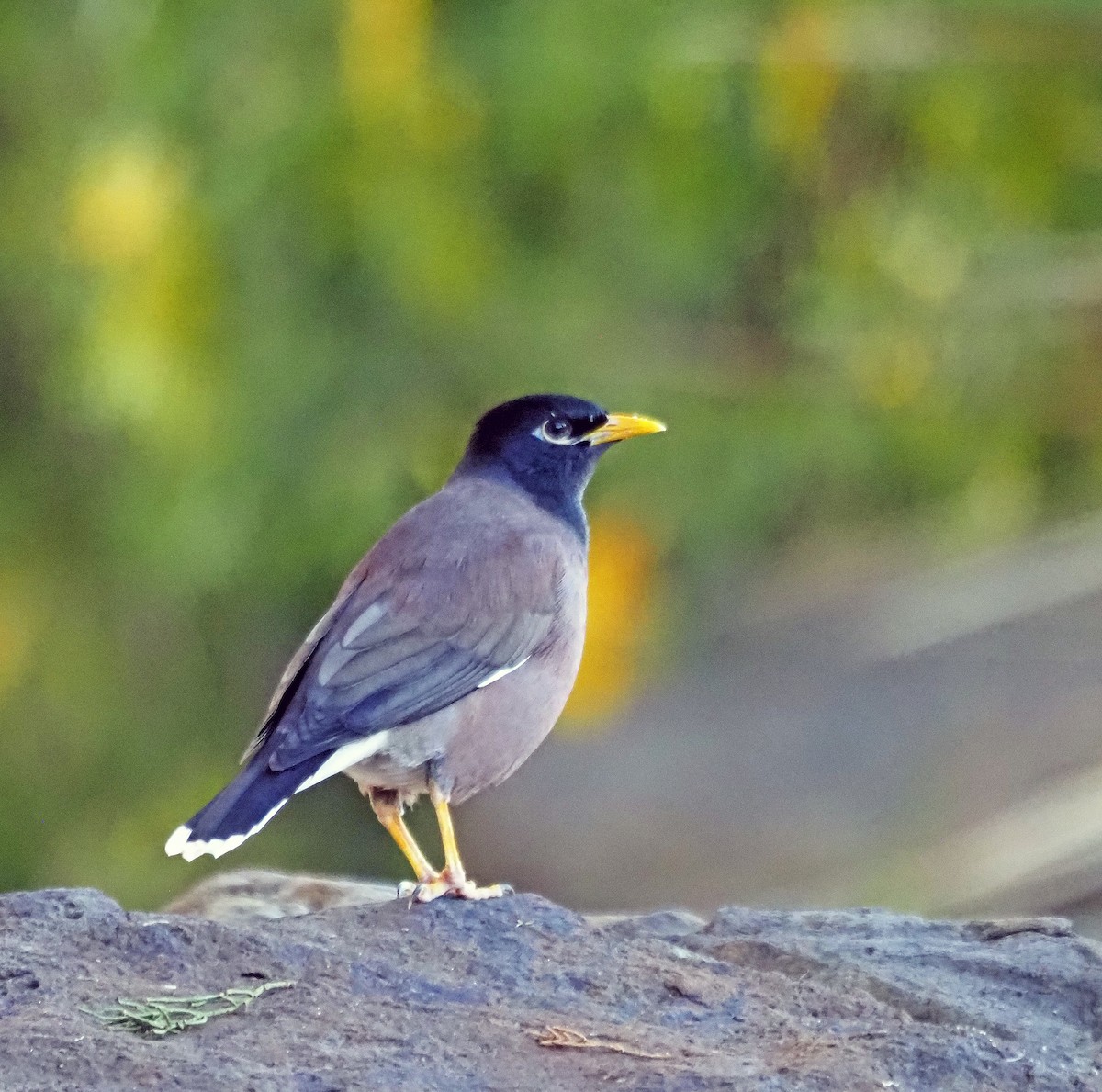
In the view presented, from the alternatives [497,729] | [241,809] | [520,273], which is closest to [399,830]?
[497,729]

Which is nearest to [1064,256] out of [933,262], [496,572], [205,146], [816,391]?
[933,262]

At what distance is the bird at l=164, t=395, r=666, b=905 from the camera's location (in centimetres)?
412

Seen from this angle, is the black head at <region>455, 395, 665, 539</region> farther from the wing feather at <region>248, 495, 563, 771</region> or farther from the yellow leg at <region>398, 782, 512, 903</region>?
the yellow leg at <region>398, 782, 512, 903</region>

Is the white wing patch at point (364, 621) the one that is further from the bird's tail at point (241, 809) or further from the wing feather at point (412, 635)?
the bird's tail at point (241, 809)

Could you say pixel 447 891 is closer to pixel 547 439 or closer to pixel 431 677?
pixel 431 677

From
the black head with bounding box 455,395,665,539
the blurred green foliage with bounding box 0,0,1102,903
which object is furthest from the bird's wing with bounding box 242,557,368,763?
the blurred green foliage with bounding box 0,0,1102,903

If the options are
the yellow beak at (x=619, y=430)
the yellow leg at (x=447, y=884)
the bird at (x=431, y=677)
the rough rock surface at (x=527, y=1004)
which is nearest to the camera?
the rough rock surface at (x=527, y=1004)

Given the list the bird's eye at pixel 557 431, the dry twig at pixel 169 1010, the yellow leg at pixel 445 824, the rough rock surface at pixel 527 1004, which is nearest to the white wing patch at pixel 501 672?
the yellow leg at pixel 445 824

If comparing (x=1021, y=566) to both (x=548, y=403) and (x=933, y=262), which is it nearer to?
(x=933, y=262)

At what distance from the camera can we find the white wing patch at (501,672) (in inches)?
174

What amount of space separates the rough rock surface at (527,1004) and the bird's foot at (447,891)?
0.06 metres

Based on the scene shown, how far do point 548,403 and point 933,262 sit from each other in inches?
119

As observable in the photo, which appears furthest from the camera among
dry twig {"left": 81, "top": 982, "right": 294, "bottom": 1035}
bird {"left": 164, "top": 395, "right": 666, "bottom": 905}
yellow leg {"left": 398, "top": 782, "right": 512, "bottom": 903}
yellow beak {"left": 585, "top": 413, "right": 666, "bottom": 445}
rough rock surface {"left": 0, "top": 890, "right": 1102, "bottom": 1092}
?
yellow beak {"left": 585, "top": 413, "right": 666, "bottom": 445}

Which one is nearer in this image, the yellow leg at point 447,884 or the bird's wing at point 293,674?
the yellow leg at point 447,884
